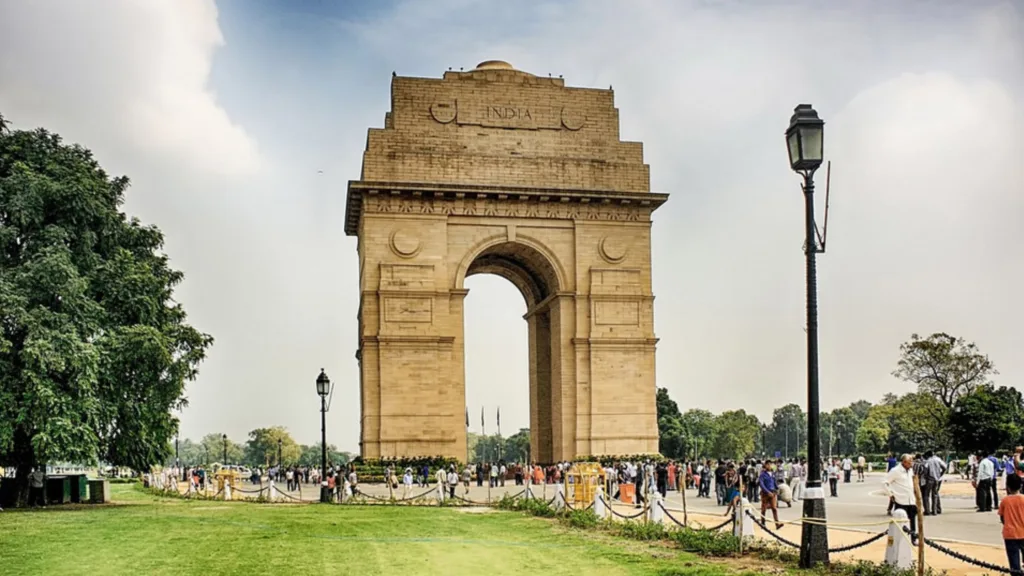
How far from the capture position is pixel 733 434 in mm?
101812

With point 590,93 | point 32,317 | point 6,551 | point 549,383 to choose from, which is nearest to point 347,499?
point 32,317

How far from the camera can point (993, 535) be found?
55.5ft

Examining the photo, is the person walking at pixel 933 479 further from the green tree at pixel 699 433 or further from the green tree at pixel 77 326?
the green tree at pixel 699 433

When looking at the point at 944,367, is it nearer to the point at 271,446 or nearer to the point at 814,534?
the point at 814,534

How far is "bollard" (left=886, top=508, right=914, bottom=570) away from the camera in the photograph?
1226 centimetres

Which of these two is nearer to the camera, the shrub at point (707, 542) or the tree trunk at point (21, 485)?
the shrub at point (707, 542)

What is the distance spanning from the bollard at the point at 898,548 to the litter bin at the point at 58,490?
82.5 feet

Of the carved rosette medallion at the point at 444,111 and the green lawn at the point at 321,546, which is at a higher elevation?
the carved rosette medallion at the point at 444,111

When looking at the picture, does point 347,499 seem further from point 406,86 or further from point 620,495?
point 406,86

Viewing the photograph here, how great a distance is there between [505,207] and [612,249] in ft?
15.4

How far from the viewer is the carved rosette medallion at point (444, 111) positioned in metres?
44.2

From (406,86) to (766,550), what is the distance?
3303cm

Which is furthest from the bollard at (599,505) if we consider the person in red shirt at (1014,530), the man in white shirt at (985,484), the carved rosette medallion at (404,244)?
the carved rosette medallion at (404,244)

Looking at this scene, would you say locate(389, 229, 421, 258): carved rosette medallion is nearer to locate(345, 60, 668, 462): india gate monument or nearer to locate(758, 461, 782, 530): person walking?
locate(345, 60, 668, 462): india gate monument
